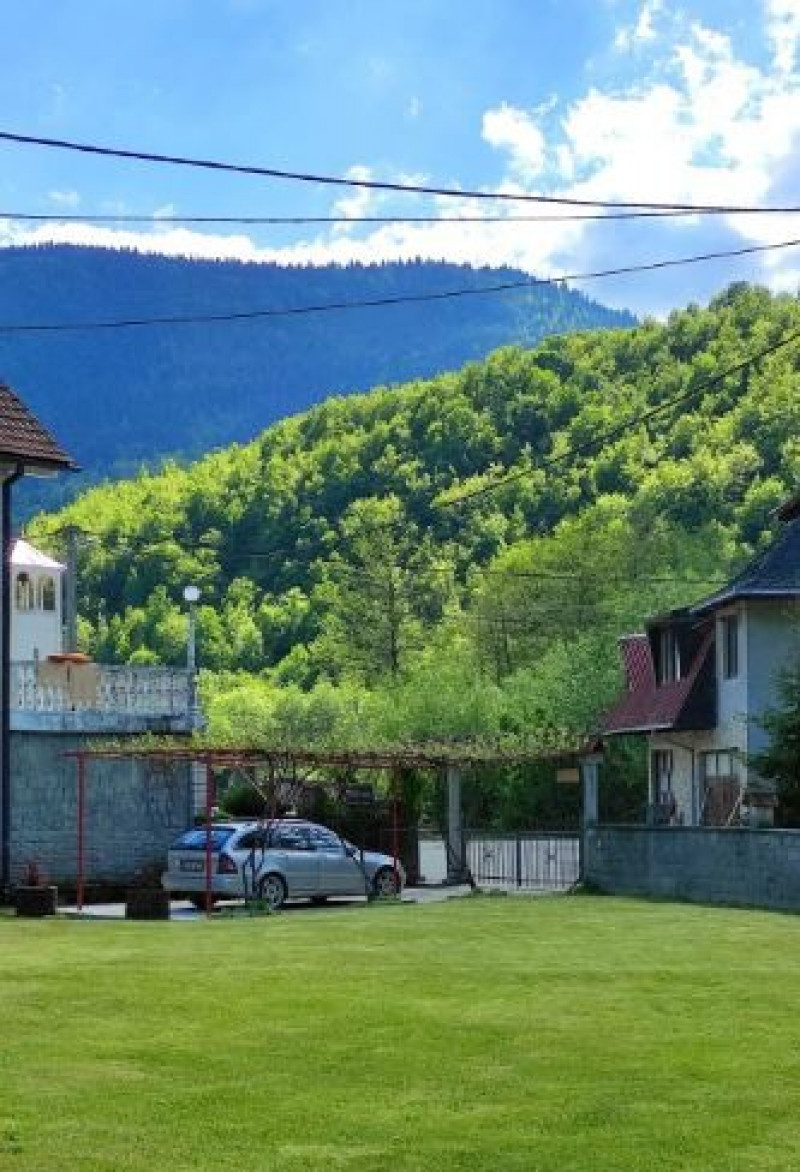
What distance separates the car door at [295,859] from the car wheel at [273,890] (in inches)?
4.4

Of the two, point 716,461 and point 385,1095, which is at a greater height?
point 716,461

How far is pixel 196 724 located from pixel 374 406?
206 ft

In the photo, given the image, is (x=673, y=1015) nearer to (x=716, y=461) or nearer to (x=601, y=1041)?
(x=601, y=1041)

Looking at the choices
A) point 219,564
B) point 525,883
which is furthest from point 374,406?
point 525,883

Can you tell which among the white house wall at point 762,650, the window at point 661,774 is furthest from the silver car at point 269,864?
the window at point 661,774

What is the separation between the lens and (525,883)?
38594 mm

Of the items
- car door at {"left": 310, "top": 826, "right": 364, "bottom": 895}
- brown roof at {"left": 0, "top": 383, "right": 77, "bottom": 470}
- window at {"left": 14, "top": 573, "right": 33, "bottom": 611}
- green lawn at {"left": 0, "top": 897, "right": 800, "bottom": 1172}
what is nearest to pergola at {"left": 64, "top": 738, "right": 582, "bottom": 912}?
car door at {"left": 310, "top": 826, "right": 364, "bottom": 895}

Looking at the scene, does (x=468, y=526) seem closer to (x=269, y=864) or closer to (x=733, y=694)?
(x=733, y=694)

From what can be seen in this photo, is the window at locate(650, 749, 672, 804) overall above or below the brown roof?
below

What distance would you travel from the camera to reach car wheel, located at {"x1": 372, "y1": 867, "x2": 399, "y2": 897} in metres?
34.3

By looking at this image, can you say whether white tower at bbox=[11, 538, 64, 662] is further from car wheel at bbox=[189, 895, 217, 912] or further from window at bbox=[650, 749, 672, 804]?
car wheel at bbox=[189, 895, 217, 912]

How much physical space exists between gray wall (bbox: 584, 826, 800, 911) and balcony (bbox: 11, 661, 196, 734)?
297 inches

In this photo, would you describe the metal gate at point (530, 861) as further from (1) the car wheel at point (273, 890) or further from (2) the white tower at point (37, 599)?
(2) the white tower at point (37, 599)

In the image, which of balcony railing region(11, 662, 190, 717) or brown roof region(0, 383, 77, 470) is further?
balcony railing region(11, 662, 190, 717)
